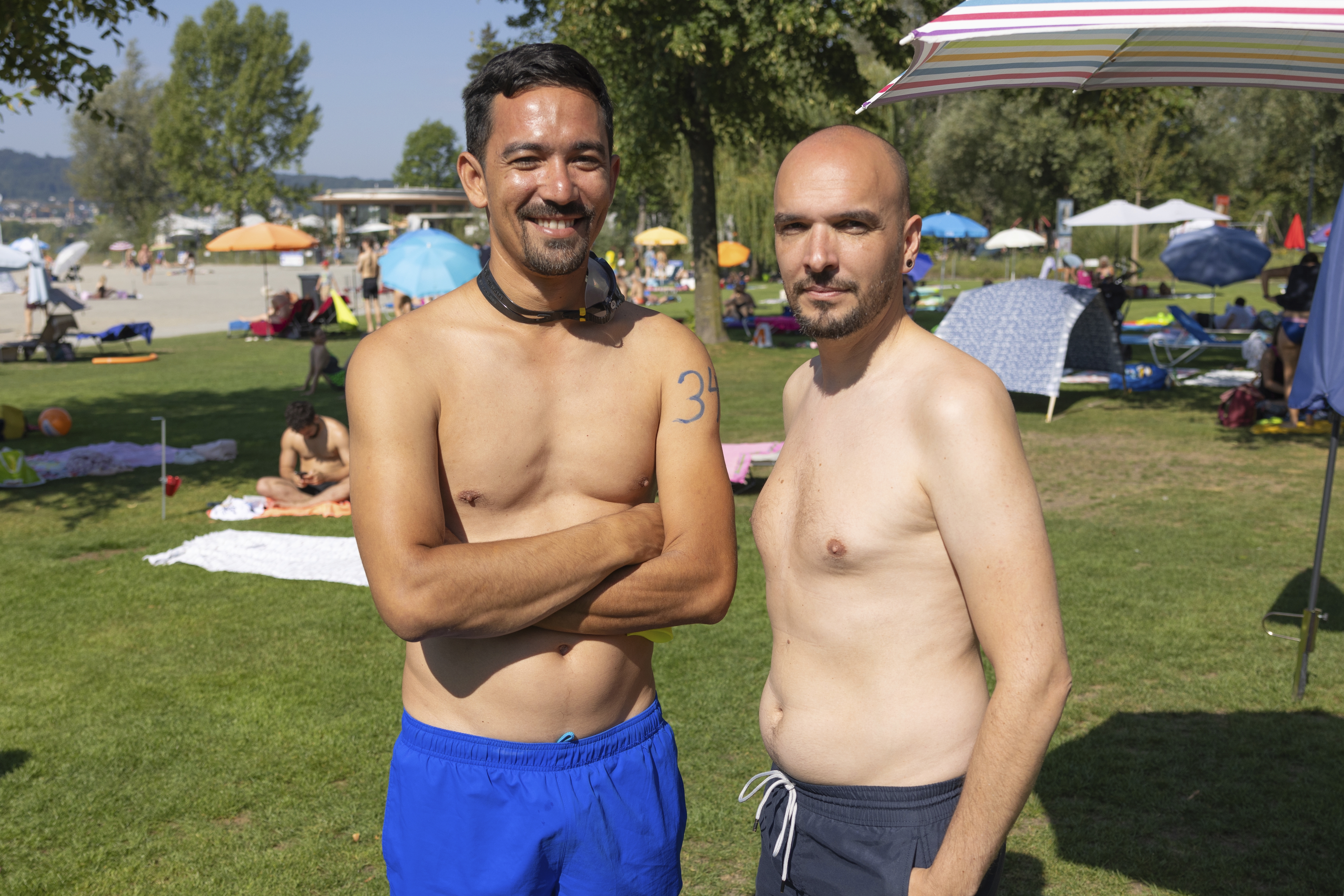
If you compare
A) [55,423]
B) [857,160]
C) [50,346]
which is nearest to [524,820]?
[857,160]

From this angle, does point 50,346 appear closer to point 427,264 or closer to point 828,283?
point 427,264

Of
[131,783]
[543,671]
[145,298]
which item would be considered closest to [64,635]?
[131,783]

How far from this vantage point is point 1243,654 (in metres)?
6.22

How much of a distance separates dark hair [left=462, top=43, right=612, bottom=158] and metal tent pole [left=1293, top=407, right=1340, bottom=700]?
4.08 metres

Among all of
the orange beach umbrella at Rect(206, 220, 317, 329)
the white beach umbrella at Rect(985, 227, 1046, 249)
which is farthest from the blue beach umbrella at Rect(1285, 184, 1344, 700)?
the white beach umbrella at Rect(985, 227, 1046, 249)

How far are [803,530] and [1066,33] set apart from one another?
1.92m

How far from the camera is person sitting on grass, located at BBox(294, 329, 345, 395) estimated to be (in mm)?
17406

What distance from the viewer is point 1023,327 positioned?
566 inches

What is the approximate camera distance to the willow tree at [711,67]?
1709 cm

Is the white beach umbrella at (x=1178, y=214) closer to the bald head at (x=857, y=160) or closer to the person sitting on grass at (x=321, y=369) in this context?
the person sitting on grass at (x=321, y=369)

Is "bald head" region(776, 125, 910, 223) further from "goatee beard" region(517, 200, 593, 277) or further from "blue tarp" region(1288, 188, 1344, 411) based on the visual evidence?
"blue tarp" region(1288, 188, 1344, 411)

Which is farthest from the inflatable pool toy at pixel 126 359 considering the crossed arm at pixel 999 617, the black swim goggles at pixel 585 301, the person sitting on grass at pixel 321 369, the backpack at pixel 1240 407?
the crossed arm at pixel 999 617

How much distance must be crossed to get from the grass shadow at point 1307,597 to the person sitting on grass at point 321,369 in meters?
13.8

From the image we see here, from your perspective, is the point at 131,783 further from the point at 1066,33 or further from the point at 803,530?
the point at 1066,33
